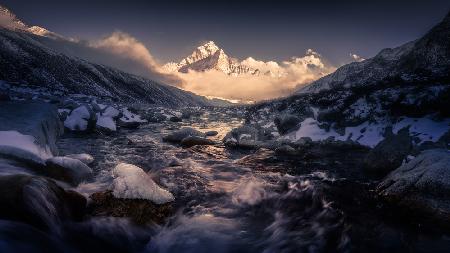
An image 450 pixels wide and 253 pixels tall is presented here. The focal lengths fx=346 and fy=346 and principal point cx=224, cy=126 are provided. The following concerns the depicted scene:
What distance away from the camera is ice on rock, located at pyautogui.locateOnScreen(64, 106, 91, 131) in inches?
1046

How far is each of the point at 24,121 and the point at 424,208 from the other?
12.8 m

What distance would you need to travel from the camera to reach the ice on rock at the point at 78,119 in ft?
87.1

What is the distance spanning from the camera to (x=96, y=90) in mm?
163875

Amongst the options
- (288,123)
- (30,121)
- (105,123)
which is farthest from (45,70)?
(30,121)

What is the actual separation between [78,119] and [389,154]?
73.5 feet

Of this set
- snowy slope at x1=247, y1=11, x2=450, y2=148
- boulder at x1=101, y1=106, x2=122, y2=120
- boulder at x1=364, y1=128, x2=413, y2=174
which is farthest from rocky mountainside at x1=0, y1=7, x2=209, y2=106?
boulder at x1=364, y1=128, x2=413, y2=174

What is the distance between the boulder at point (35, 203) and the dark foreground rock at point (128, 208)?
54 centimetres

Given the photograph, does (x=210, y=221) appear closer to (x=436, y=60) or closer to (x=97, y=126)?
(x=97, y=126)

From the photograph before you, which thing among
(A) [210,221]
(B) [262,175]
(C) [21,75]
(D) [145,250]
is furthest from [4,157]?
(C) [21,75]

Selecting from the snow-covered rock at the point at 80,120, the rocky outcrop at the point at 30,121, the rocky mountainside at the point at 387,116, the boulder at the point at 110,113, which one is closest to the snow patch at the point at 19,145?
the rocky outcrop at the point at 30,121

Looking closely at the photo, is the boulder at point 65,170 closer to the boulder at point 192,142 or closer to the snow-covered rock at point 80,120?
the boulder at point 192,142

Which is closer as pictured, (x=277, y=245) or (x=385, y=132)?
(x=277, y=245)

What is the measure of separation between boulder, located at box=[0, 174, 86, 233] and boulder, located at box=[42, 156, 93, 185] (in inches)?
84.5

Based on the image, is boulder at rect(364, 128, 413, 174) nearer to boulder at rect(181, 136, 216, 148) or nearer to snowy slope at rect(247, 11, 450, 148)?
snowy slope at rect(247, 11, 450, 148)
